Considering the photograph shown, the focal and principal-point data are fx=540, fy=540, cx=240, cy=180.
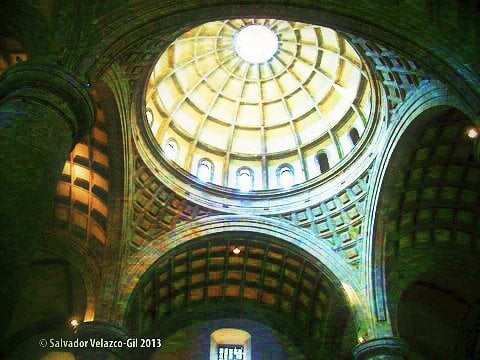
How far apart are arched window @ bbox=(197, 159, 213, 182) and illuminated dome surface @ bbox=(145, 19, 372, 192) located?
0.05 m

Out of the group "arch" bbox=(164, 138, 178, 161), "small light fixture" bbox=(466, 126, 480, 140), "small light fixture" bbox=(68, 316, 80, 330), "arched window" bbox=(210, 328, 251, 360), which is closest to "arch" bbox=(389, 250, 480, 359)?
"arched window" bbox=(210, 328, 251, 360)

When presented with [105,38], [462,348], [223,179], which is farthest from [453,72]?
[462,348]

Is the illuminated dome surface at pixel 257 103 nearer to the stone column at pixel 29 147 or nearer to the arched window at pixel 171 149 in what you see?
the arched window at pixel 171 149

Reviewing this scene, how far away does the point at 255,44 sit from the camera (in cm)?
2647

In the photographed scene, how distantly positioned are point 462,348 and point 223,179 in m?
13.5

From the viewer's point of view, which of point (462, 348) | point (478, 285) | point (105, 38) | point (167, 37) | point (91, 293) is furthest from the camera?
point (462, 348)

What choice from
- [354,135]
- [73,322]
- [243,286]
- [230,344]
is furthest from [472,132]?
[73,322]

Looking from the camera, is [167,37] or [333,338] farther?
[333,338]

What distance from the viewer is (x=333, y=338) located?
23609 millimetres

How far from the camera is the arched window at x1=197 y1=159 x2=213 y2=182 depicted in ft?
79.5

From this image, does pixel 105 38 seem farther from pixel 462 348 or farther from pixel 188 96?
pixel 462 348

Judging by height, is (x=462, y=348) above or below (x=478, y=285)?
→ below

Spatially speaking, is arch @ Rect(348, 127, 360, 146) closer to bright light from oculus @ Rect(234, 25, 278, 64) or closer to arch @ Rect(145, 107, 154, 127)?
bright light from oculus @ Rect(234, 25, 278, 64)

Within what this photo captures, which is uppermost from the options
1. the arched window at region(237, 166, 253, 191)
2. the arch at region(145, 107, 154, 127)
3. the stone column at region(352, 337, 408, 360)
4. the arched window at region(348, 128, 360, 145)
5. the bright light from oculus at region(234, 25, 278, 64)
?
the bright light from oculus at region(234, 25, 278, 64)
